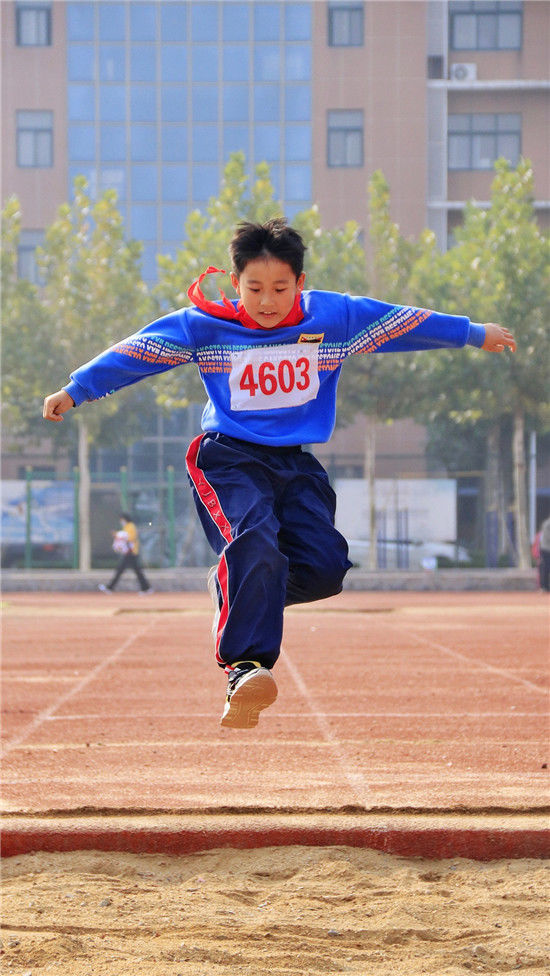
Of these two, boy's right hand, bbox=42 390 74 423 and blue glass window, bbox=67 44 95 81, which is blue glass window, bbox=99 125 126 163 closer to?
blue glass window, bbox=67 44 95 81

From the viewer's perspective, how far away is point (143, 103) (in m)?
40.9

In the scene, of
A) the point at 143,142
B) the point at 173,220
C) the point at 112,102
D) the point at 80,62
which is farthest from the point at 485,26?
the point at 80,62

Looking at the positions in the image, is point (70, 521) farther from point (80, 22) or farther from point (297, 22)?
point (80, 22)

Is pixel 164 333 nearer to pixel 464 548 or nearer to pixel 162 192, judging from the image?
pixel 464 548

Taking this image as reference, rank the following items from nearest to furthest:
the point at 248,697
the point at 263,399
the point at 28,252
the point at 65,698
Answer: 1. the point at 248,697
2. the point at 263,399
3. the point at 65,698
4. the point at 28,252

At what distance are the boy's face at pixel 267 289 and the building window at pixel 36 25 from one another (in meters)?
40.1

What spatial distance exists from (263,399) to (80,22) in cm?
4026

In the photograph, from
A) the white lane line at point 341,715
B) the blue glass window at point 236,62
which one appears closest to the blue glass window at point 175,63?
the blue glass window at point 236,62

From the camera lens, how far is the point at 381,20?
130 feet

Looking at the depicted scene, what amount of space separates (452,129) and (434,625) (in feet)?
92.5

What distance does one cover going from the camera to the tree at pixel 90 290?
1219 inches

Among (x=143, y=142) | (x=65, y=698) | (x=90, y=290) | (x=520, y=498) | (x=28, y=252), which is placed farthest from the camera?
(x=28, y=252)

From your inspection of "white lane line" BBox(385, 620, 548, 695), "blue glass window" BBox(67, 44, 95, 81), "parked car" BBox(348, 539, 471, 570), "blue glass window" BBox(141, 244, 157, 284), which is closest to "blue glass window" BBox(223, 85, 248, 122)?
"blue glass window" BBox(67, 44, 95, 81)

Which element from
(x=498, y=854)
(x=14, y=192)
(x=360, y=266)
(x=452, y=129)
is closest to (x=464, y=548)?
(x=360, y=266)
